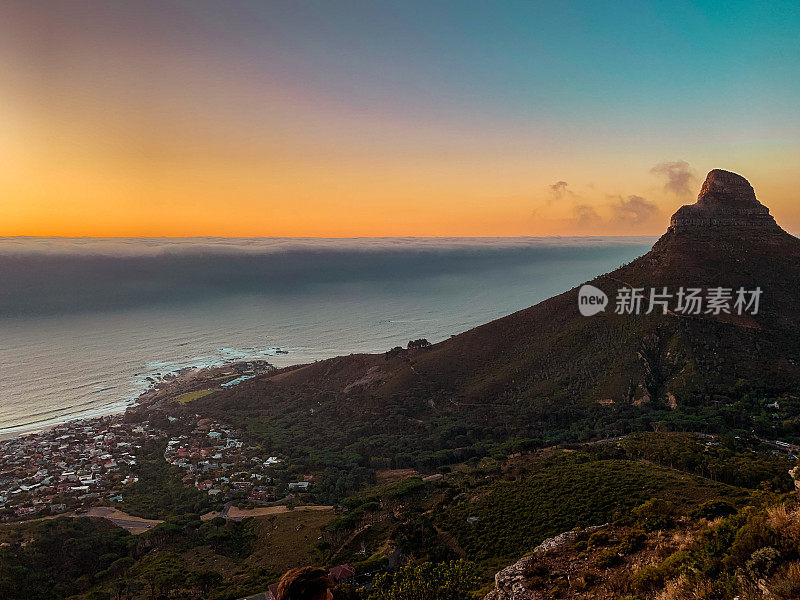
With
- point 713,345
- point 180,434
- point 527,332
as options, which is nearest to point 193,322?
point 180,434

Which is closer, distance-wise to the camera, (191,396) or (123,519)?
(123,519)

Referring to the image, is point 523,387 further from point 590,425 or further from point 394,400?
point 394,400

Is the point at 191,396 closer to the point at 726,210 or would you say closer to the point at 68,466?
the point at 68,466

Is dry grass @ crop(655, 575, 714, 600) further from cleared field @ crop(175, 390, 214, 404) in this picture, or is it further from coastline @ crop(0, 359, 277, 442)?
cleared field @ crop(175, 390, 214, 404)

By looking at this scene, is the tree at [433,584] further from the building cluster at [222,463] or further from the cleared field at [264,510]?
the building cluster at [222,463]

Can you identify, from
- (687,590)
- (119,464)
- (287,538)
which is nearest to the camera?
(687,590)

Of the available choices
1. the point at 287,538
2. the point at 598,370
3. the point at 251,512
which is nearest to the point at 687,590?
the point at 287,538
